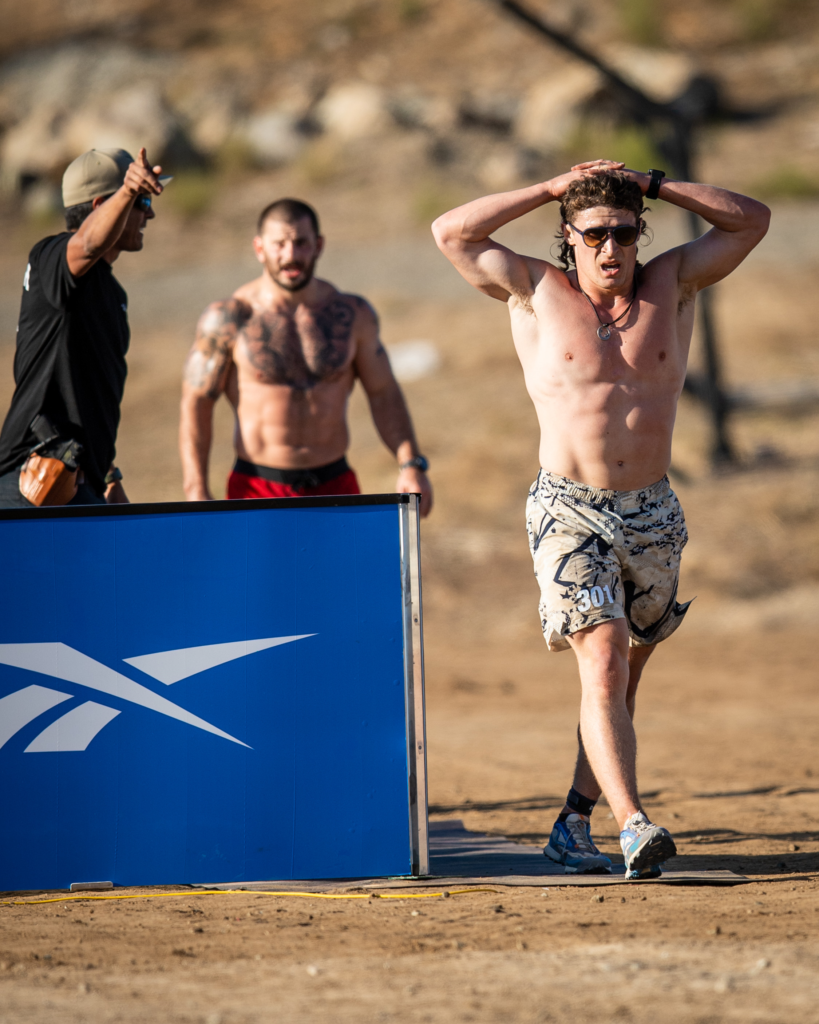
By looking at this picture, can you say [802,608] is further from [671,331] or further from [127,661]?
[127,661]

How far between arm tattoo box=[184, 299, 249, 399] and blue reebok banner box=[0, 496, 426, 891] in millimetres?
1819

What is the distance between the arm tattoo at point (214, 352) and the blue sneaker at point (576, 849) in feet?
8.57

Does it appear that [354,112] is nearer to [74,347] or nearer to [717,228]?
→ [74,347]

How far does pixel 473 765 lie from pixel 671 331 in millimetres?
3686

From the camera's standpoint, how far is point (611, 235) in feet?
14.0

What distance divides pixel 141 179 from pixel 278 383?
1656mm

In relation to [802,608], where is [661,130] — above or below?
above

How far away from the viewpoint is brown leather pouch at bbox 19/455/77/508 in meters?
4.48

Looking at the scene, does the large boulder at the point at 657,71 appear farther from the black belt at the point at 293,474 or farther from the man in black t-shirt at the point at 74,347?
the man in black t-shirt at the point at 74,347

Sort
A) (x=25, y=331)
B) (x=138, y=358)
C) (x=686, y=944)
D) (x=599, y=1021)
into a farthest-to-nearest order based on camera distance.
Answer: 1. (x=138, y=358)
2. (x=25, y=331)
3. (x=686, y=944)
4. (x=599, y=1021)

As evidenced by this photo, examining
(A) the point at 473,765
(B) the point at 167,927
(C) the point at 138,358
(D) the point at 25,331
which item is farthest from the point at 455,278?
(B) the point at 167,927

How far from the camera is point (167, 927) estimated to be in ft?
12.0

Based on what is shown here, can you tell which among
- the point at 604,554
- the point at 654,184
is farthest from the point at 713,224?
the point at 604,554

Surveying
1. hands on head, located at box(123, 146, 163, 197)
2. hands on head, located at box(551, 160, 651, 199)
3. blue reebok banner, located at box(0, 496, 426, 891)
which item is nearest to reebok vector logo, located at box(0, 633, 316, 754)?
blue reebok banner, located at box(0, 496, 426, 891)
